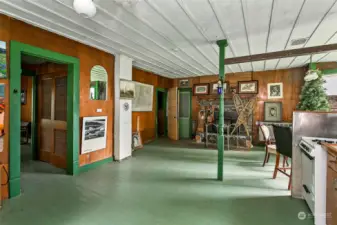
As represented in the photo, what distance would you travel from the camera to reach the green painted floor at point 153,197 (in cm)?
222

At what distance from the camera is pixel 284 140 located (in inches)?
122

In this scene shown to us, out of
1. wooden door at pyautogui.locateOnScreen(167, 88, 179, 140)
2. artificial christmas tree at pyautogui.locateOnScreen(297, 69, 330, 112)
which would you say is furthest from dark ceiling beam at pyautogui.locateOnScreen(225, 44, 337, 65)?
wooden door at pyautogui.locateOnScreen(167, 88, 179, 140)

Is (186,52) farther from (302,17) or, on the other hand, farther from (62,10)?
(62,10)

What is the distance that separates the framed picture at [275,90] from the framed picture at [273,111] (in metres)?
0.24

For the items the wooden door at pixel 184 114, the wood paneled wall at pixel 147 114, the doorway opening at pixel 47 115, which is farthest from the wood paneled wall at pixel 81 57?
the wooden door at pixel 184 114

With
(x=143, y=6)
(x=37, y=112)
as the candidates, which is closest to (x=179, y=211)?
(x=143, y=6)

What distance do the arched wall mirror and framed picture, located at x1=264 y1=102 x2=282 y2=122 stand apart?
17.3ft

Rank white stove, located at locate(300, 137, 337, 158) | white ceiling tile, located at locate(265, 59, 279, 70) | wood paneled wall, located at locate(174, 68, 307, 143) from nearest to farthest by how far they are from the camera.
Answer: white stove, located at locate(300, 137, 337, 158) → white ceiling tile, located at locate(265, 59, 279, 70) → wood paneled wall, located at locate(174, 68, 307, 143)

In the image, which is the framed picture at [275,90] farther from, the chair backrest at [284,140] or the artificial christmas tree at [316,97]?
the chair backrest at [284,140]

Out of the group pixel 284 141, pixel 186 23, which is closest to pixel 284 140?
pixel 284 141

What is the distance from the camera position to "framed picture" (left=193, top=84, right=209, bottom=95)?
750 centimetres

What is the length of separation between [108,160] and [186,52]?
3048 millimetres

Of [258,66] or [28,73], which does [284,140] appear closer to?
[258,66]

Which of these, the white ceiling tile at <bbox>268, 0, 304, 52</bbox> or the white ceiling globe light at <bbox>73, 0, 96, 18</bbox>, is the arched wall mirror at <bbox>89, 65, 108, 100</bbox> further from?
the white ceiling tile at <bbox>268, 0, 304, 52</bbox>
